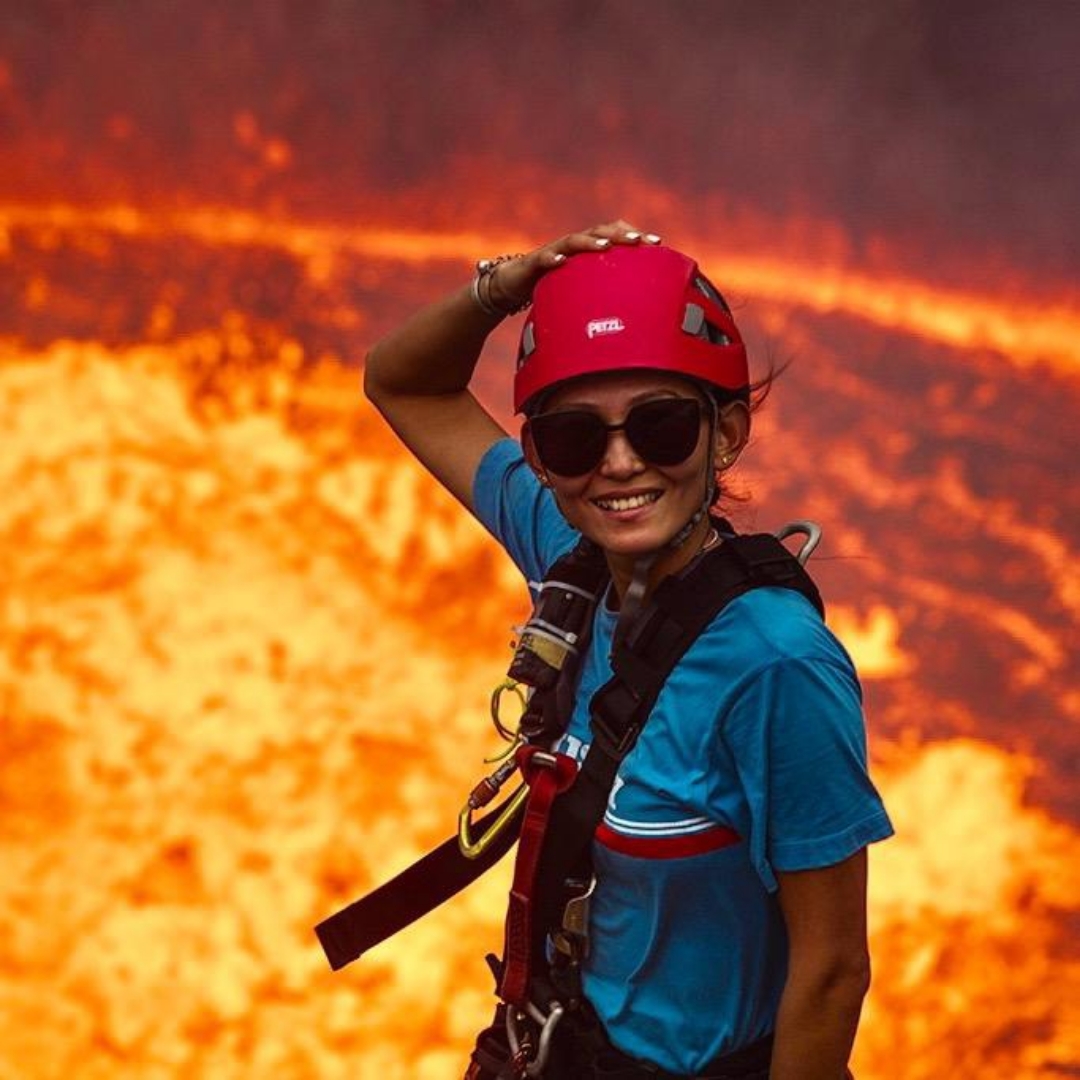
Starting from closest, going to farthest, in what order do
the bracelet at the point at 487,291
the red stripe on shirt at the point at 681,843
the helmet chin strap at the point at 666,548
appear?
the red stripe on shirt at the point at 681,843 → the helmet chin strap at the point at 666,548 → the bracelet at the point at 487,291

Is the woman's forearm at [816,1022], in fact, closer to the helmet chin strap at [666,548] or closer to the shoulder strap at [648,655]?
the shoulder strap at [648,655]

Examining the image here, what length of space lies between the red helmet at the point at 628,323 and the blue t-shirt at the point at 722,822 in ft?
1.43

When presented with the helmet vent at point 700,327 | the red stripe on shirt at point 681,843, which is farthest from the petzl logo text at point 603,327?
the red stripe on shirt at point 681,843

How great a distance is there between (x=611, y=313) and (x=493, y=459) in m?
0.91

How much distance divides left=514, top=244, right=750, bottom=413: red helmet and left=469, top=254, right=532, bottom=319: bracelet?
45 centimetres

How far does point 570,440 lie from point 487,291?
69cm

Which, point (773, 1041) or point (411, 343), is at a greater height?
point (411, 343)

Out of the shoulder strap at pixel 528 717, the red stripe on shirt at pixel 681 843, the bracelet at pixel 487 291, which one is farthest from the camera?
the bracelet at pixel 487 291

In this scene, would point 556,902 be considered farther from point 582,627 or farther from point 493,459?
point 493,459

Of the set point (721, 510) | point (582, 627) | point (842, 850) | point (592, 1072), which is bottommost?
point (592, 1072)

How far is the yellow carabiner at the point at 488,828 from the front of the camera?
9.93 feet

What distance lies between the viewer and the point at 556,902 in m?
2.79

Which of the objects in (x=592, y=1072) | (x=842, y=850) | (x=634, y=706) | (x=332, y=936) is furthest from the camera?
(x=332, y=936)

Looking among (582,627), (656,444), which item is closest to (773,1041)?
(582,627)
